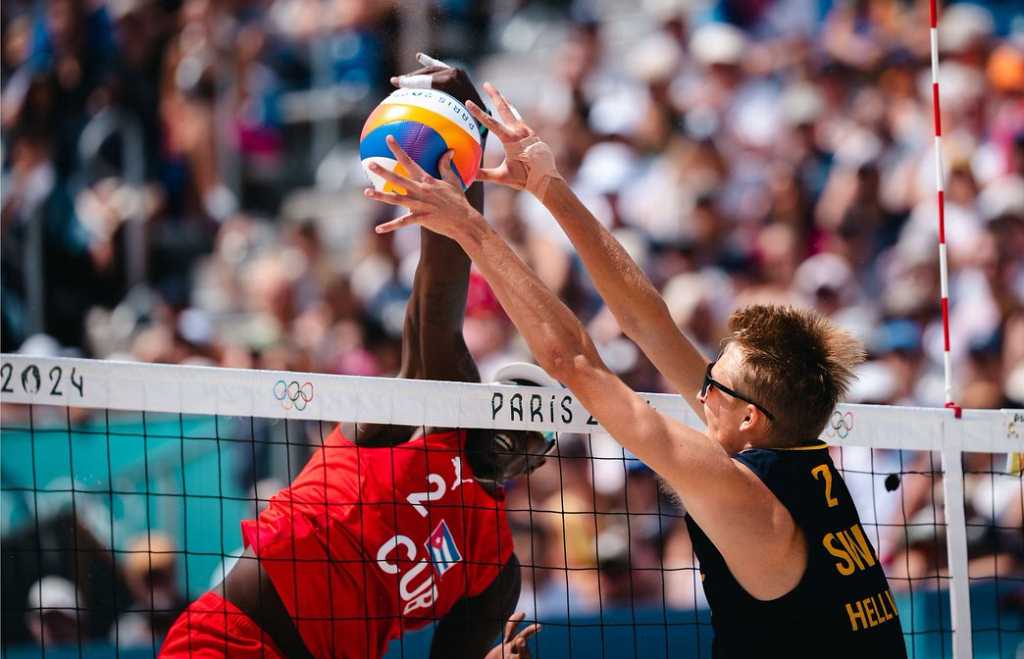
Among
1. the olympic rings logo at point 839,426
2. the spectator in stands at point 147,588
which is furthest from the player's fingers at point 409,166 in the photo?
the spectator in stands at point 147,588

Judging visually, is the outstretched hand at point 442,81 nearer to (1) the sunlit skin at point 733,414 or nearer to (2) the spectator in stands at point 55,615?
(1) the sunlit skin at point 733,414

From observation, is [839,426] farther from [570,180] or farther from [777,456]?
[570,180]

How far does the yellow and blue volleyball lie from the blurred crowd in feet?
11.8

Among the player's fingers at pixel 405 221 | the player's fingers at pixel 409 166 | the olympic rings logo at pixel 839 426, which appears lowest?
the olympic rings logo at pixel 839 426

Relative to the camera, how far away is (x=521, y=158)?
11.8 ft

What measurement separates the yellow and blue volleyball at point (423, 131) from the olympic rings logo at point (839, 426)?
4.52 feet

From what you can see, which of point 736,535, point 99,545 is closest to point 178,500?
point 99,545

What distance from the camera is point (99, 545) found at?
6895 millimetres

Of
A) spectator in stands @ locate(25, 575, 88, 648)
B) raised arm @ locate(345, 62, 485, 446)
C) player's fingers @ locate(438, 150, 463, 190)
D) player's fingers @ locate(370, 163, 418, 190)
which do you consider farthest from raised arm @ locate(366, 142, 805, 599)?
spectator in stands @ locate(25, 575, 88, 648)

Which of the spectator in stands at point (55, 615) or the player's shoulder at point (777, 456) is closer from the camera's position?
the player's shoulder at point (777, 456)

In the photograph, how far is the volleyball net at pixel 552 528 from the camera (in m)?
4.37

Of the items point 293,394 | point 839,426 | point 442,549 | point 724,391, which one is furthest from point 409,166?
point 839,426

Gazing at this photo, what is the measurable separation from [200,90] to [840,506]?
8245mm

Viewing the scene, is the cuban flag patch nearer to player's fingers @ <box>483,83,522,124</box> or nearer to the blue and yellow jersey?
the blue and yellow jersey
